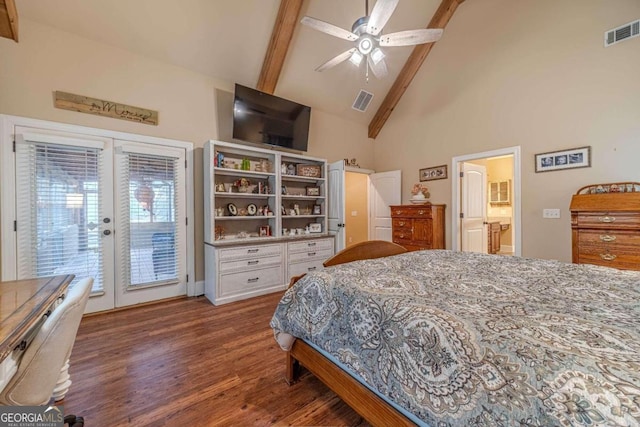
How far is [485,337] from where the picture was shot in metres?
0.82

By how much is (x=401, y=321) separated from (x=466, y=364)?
26 cm

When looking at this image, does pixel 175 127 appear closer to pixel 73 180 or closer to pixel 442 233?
pixel 73 180

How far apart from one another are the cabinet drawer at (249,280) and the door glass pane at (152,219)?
2.38 feet

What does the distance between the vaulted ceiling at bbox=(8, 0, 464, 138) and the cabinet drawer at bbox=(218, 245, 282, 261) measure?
2.45m

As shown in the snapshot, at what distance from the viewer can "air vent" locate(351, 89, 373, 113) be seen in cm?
480

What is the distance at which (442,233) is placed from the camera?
14.0 feet

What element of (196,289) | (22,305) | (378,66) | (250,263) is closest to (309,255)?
(250,263)

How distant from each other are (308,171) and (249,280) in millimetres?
2055

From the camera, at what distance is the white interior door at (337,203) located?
4395 millimetres

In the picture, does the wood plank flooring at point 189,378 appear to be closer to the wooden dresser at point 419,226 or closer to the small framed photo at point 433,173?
the wooden dresser at point 419,226

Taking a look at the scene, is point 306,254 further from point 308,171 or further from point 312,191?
point 308,171

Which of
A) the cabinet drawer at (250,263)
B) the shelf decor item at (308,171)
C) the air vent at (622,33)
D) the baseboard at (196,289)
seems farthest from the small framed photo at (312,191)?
the air vent at (622,33)

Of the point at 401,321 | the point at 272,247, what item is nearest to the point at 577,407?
the point at 401,321

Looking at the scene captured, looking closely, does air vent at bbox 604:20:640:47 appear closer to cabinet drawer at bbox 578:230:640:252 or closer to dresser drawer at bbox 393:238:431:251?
cabinet drawer at bbox 578:230:640:252
